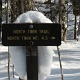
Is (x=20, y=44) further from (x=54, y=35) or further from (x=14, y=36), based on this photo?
(x=54, y=35)

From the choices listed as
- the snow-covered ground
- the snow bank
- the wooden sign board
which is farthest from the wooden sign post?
the snow-covered ground

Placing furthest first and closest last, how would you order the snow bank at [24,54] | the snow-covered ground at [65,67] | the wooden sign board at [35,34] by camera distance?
the snow-covered ground at [65,67] < the snow bank at [24,54] < the wooden sign board at [35,34]

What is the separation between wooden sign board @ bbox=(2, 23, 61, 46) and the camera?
5.86 meters

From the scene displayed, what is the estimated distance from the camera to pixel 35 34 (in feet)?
19.3

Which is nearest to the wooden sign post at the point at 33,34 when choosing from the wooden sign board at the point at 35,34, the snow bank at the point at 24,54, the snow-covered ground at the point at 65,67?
the wooden sign board at the point at 35,34

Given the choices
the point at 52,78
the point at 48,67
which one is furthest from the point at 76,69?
the point at 48,67

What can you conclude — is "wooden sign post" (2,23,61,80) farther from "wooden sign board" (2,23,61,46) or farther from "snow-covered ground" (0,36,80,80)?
"snow-covered ground" (0,36,80,80)

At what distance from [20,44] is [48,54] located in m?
0.60

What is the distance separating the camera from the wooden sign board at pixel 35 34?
5.86 m

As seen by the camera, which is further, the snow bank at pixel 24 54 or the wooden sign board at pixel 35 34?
the snow bank at pixel 24 54

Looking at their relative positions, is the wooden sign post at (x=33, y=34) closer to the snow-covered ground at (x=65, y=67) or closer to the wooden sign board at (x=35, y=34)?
the wooden sign board at (x=35, y=34)

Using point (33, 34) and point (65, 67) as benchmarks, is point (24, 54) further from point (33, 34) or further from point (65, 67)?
point (65, 67)

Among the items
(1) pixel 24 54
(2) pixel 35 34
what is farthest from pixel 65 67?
(2) pixel 35 34

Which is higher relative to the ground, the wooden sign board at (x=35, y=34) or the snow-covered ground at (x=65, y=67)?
the wooden sign board at (x=35, y=34)
